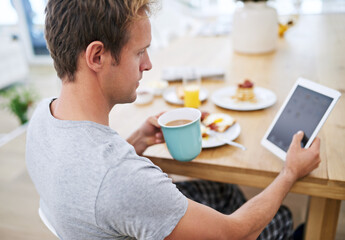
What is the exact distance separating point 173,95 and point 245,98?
12.3 inches

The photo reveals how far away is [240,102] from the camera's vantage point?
1.32m

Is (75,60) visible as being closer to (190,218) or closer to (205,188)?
(190,218)

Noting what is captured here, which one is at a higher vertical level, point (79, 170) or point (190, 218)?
point (79, 170)

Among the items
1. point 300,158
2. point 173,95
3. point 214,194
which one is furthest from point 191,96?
point 300,158

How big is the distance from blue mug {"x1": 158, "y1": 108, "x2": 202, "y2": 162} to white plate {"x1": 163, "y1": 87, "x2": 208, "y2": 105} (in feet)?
1.27

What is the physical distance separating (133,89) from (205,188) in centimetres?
63

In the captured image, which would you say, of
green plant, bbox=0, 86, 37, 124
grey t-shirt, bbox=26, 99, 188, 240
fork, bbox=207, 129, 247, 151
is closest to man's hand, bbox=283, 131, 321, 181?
fork, bbox=207, 129, 247, 151

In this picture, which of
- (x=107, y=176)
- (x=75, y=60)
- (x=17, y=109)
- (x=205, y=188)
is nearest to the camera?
(x=107, y=176)

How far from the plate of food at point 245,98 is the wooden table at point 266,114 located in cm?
2

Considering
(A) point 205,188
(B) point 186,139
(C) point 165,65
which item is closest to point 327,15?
(C) point 165,65

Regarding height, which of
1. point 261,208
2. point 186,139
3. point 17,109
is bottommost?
point 17,109

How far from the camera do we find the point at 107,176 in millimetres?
621

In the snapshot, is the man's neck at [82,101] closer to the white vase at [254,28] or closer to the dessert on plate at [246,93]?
the dessert on plate at [246,93]

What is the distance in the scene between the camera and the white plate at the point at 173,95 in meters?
1.36
